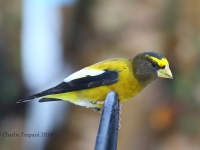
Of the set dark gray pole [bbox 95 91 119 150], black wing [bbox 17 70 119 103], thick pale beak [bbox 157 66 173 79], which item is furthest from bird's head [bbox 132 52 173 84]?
dark gray pole [bbox 95 91 119 150]

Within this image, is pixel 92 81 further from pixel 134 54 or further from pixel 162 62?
pixel 134 54

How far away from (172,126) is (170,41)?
60 centimetres

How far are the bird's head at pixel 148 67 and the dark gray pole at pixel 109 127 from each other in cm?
55

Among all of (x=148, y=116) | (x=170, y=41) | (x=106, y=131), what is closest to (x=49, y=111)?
(x=148, y=116)

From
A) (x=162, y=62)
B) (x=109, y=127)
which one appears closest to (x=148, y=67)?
(x=162, y=62)

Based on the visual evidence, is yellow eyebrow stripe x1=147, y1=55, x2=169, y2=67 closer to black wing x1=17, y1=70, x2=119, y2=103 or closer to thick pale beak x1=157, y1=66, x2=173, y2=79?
thick pale beak x1=157, y1=66, x2=173, y2=79

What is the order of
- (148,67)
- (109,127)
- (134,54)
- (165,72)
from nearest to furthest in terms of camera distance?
1. (109,127)
2. (165,72)
3. (148,67)
4. (134,54)

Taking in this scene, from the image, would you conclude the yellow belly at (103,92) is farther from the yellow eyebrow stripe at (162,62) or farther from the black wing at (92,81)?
the yellow eyebrow stripe at (162,62)

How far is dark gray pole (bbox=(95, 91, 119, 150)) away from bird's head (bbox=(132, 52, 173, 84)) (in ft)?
1.81

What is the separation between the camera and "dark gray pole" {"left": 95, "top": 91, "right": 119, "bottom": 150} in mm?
800

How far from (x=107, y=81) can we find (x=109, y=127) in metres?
0.72

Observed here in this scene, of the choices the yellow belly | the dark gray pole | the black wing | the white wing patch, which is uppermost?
the white wing patch

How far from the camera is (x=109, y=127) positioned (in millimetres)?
861

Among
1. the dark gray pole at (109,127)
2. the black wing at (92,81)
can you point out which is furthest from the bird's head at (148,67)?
the dark gray pole at (109,127)
